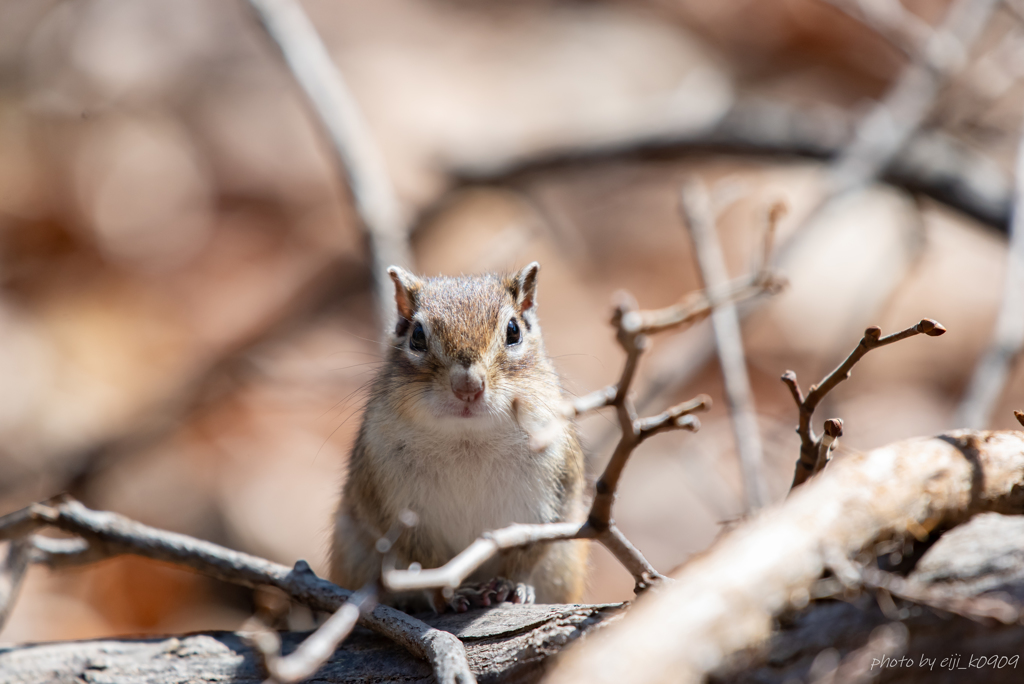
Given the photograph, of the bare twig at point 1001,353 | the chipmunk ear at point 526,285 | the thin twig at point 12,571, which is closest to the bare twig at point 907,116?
the bare twig at point 1001,353

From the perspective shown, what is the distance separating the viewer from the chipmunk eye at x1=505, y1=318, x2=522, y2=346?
11.8 feet

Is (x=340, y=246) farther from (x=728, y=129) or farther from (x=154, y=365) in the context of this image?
(x=728, y=129)

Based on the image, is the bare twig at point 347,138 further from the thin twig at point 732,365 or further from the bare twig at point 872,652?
the bare twig at point 872,652

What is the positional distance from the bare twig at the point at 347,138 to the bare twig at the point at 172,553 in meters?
2.38

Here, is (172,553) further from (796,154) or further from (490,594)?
(796,154)

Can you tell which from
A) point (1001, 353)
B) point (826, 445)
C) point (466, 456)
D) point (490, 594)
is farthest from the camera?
point (1001, 353)

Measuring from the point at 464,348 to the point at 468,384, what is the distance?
9.3 inches

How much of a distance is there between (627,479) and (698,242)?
4.60m

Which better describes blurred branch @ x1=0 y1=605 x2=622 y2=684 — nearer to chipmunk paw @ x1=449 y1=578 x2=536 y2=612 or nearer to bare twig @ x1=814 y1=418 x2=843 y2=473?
chipmunk paw @ x1=449 y1=578 x2=536 y2=612

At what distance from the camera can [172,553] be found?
335cm

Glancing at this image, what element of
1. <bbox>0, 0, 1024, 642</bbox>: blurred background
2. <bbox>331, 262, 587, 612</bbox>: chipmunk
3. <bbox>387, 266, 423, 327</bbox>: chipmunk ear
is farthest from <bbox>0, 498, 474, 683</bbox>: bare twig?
<bbox>0, 0, 1024, 642</bbox>: blurred background

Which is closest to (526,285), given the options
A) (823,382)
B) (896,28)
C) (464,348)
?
(464,348)

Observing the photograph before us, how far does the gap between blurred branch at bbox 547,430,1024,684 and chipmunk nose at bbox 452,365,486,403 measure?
53.7 inches

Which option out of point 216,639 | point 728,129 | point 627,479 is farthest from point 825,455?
point 627,479
